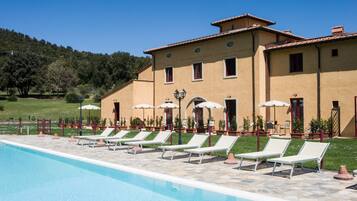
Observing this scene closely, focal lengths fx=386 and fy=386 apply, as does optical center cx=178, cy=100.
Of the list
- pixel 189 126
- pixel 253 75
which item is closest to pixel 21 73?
pixel 189 126

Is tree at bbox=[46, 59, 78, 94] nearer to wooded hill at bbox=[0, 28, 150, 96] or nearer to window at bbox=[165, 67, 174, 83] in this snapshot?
wooded hill at bbox=[0, 28, 150, 96]

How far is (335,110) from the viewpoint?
19.7 metres

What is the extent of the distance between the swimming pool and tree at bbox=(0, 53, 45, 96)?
63.6 meters

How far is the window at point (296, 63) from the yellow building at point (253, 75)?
0.14 ft

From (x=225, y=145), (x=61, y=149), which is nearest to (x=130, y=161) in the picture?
(x=225, y=145)

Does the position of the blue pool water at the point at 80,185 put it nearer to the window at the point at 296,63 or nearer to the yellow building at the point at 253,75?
the yellow building at the point at 253,75

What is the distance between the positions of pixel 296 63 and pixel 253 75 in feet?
8.16

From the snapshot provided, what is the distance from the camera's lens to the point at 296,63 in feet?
70.0

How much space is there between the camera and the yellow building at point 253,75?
64.2 feet

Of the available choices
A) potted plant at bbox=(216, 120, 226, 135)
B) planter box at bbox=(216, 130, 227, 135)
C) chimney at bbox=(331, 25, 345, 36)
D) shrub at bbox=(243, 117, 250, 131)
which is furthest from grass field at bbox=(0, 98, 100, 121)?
chimney at bbox=(331, 25, 345, 36)

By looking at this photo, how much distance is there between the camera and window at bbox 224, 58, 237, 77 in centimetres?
2375

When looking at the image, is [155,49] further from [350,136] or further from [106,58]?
[106,58]

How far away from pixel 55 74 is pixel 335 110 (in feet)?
205

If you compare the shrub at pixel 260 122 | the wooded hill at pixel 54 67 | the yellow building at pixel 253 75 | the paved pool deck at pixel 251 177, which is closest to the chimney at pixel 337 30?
the yellow building at pixel 253 75
